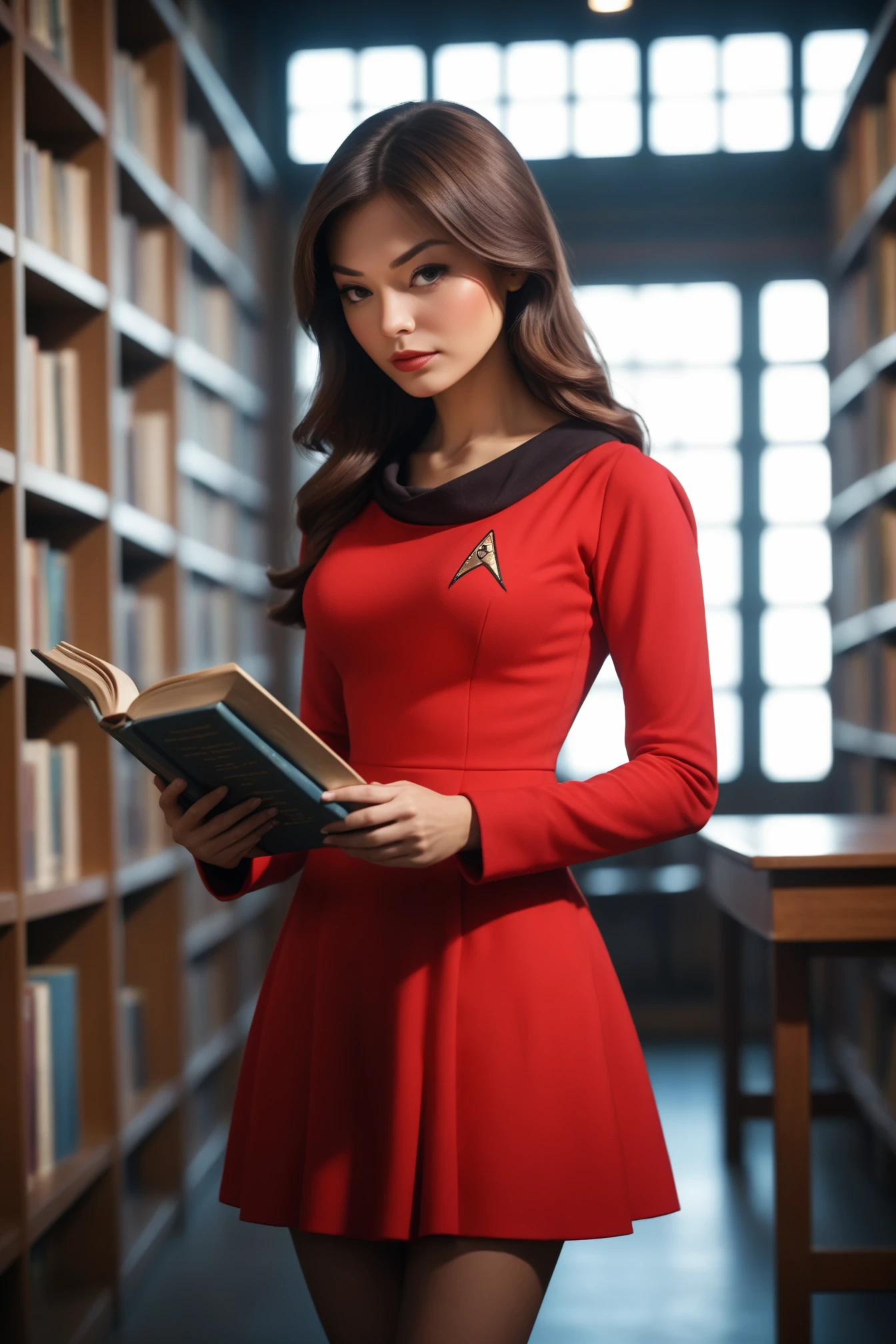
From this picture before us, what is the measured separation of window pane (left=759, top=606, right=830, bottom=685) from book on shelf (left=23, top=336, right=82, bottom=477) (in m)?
3.26

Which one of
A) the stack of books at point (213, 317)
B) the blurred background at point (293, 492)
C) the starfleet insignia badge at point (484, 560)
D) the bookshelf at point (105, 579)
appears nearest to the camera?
the starfleet insignia badge at point (484, 560)

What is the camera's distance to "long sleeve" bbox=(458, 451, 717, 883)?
1.09 meters

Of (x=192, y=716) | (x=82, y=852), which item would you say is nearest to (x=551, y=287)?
(x=192, y=716)

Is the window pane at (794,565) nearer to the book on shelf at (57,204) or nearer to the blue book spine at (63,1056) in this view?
the book on shelf at (57,204)

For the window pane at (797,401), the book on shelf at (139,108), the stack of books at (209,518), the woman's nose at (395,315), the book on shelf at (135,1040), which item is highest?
the book on shelf at (139,108)

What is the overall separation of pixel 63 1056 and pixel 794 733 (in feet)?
11.3

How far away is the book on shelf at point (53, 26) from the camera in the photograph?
241 cm

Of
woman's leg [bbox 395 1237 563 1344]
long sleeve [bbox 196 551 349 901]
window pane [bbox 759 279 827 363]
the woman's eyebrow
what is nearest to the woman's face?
the woman's eyebrow

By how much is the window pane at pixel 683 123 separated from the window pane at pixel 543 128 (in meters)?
0.35

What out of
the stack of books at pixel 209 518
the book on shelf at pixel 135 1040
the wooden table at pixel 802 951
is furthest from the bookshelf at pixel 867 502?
the stack of books at pixel 209 518

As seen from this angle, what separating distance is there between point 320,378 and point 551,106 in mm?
4252

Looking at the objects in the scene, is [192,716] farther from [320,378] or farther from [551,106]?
[551,106]

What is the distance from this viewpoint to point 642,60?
5.18m

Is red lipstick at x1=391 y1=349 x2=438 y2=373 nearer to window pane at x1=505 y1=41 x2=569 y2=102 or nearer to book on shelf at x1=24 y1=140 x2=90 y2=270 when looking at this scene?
book on shelf at x1=24 y1=140 x2=90 y2=270
